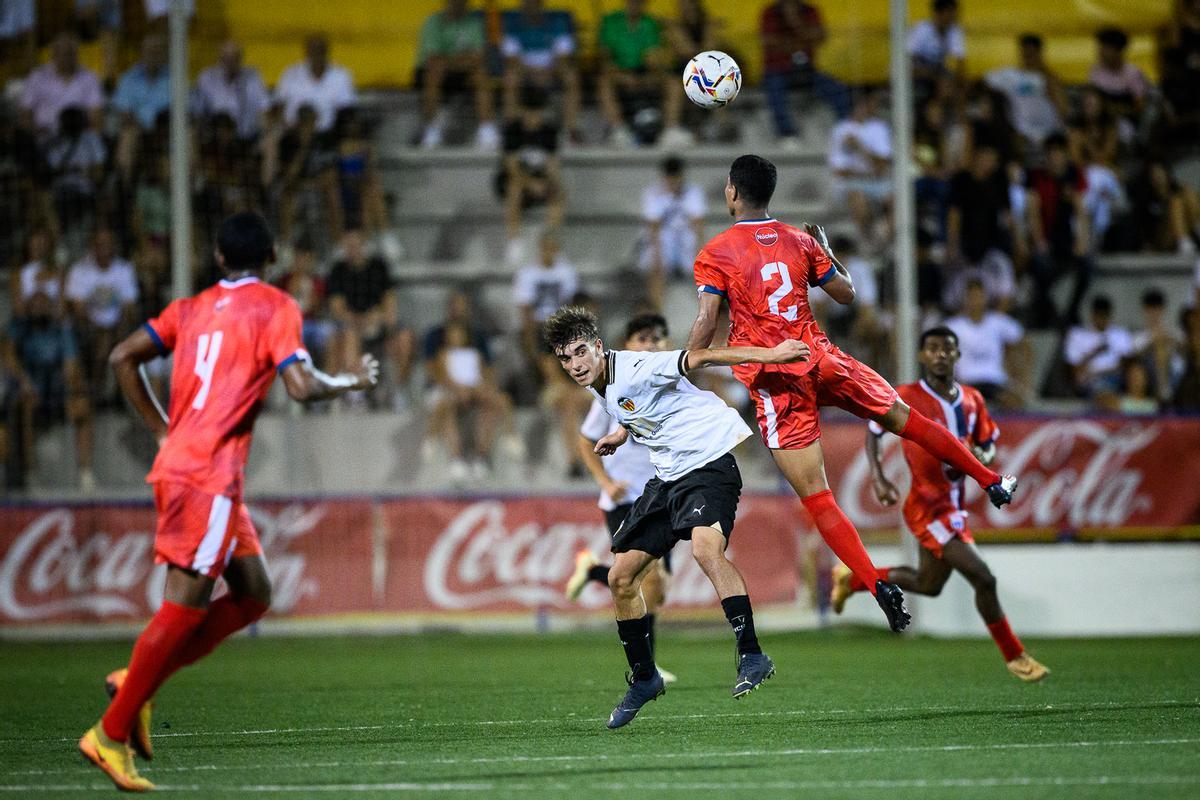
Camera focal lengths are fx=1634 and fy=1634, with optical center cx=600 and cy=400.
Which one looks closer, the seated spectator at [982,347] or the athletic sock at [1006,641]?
the athletic sock at [1006,641]

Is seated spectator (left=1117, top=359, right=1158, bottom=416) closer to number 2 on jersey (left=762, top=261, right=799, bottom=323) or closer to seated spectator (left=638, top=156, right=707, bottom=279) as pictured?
seated spectator (left=638, top=156, right=707, bottom=279)

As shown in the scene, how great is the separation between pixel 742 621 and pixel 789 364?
1.59 metres

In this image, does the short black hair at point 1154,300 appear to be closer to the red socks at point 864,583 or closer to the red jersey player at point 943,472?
the red jersey player at point 943,472

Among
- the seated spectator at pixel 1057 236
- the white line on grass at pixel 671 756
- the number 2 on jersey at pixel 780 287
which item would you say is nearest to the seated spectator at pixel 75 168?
the seated spectator at pixel 1057 236

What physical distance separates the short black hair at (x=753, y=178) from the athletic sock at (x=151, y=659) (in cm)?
375

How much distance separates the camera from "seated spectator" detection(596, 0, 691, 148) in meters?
20.8

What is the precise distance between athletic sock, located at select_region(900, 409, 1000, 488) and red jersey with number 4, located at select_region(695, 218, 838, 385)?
0.63m

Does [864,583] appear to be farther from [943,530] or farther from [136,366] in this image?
[136,366]

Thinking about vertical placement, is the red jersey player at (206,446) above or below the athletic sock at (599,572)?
above

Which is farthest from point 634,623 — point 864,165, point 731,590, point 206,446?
point 864,165

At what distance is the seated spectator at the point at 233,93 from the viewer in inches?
753

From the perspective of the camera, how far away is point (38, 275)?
18.2m

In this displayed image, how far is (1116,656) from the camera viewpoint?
41.5 ft

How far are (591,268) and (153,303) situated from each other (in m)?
5.14
